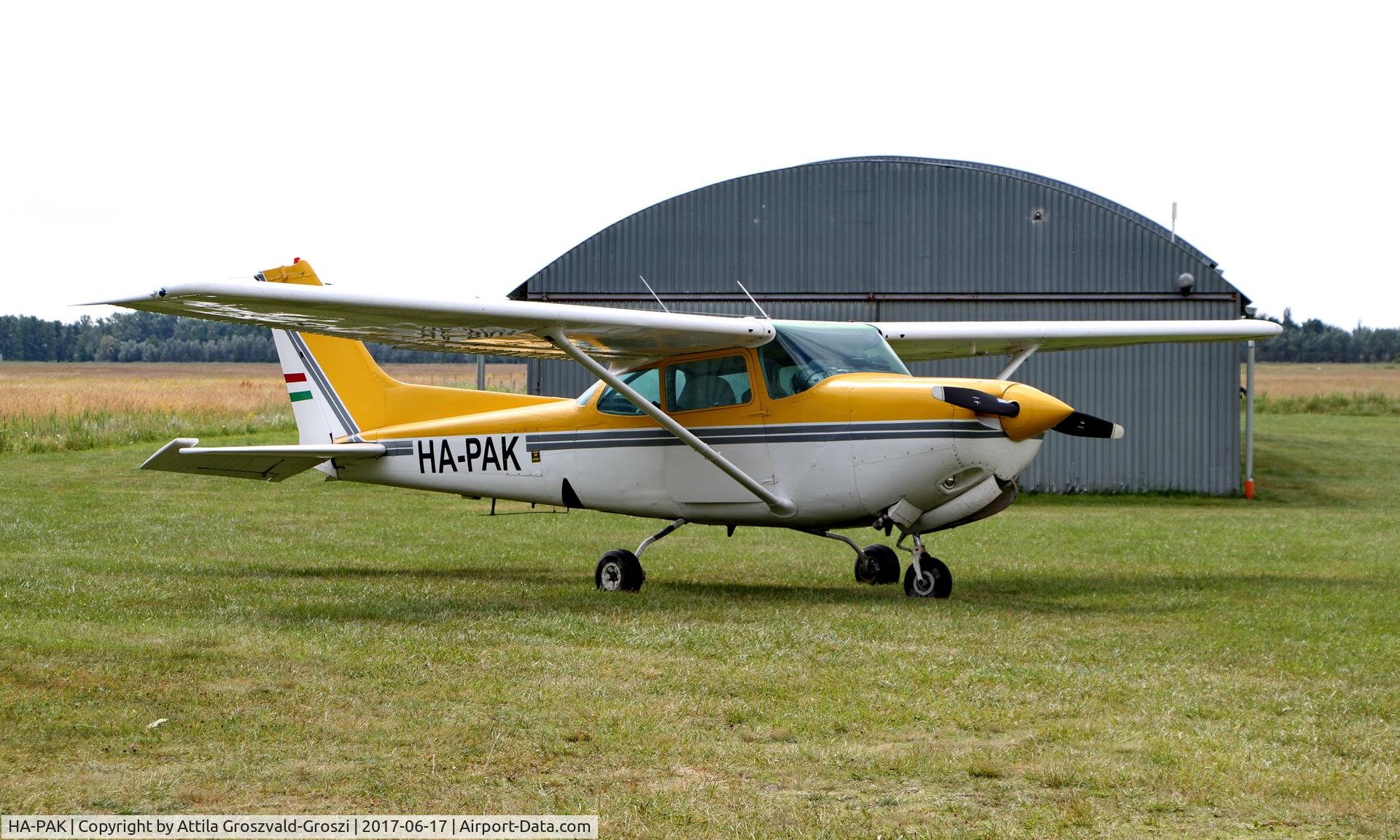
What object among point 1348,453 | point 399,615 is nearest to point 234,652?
point 399,615

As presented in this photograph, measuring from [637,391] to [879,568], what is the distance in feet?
8.79

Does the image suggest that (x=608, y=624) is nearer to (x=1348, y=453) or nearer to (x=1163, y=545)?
(x=1163, y=545)

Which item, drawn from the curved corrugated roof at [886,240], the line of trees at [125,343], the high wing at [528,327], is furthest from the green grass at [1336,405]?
the line of trees at [125,343]

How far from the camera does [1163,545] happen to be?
601 inches

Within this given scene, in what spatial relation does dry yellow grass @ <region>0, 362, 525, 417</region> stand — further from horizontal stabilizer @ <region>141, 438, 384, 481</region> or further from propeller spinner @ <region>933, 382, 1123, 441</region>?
propeller spinner @ <region>933, 382, 1123, 441</region>

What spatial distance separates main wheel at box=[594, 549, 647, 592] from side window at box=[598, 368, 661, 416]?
125 centimetres

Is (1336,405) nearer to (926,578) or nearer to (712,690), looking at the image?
(926,578)

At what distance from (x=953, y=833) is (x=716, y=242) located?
1980 cm

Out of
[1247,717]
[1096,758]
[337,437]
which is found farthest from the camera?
[337,437]

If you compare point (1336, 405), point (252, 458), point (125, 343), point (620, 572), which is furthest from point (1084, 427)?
point (125, 343)

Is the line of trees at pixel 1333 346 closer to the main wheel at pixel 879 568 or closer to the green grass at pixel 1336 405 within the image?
the green grass at pixel 1336 405

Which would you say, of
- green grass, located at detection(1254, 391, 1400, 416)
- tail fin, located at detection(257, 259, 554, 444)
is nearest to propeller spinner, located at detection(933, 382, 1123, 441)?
tail fin, located at detection(257, 259, 554, 444)

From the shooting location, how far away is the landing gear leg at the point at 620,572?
1124cm

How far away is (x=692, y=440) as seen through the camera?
35.4 feet
